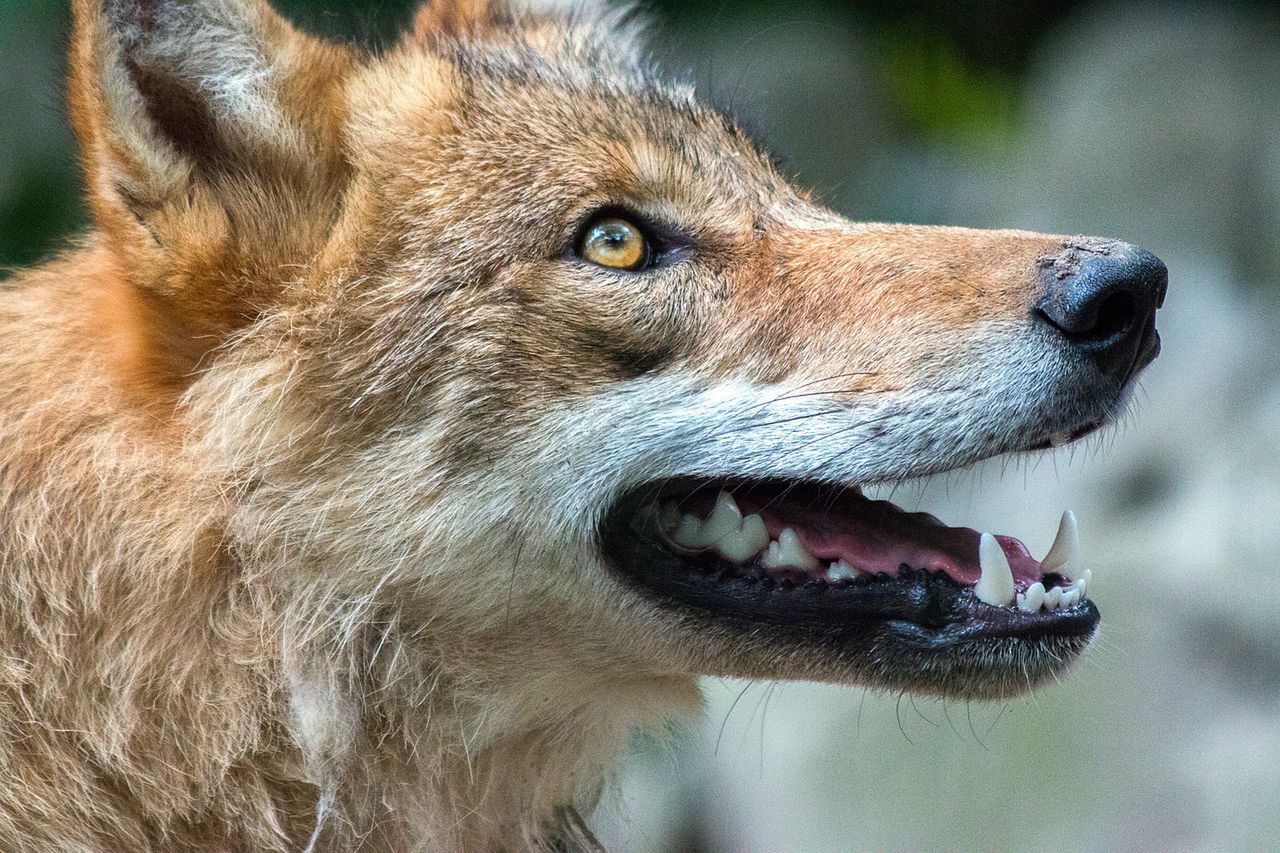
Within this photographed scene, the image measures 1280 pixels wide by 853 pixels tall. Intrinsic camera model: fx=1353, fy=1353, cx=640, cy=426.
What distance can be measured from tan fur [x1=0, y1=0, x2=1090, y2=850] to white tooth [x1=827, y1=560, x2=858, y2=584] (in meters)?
0.22

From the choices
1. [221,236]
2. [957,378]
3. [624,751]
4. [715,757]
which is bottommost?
[715,757]

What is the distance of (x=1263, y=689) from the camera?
5.48 meters

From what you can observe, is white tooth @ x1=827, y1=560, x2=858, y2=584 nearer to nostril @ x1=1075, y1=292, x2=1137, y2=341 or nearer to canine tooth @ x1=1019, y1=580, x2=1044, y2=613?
canine tooth @ x1=1019, y1=580, x2=1044, y2=613

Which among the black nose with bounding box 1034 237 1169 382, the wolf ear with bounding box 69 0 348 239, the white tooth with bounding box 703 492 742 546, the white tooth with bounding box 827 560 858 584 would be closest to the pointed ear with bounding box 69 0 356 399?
the wolf ear with bounding box 69 0 348 239

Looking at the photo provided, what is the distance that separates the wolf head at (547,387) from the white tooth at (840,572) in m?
0.02

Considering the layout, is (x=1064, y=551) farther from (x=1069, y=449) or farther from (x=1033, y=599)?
(x=1069, y=449)

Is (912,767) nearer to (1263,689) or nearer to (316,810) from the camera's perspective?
(1263,689)

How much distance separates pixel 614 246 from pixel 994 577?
41.7 inches

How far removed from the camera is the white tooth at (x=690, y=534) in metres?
2.93

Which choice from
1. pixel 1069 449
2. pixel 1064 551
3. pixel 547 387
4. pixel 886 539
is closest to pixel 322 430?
pixel 547 387

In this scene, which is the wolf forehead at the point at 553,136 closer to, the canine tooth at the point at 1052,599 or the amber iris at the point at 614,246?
the amber iris at the point at 614,246

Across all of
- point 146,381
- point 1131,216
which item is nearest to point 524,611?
point 146,381

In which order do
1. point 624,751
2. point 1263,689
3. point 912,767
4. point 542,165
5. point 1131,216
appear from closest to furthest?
1. point 542,165
2. point 624,751
3. point 1263,689
4. point 912,767
5. point 1131,216

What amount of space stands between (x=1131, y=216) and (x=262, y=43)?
5498 mm
